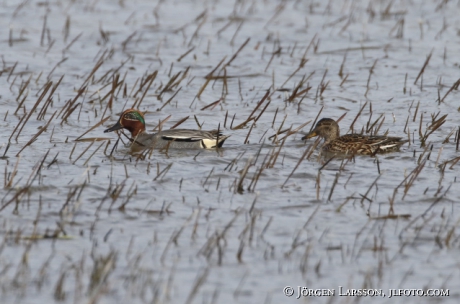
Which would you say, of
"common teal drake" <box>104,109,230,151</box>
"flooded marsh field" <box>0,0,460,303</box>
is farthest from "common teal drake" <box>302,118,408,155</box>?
"common teal drake" <box>104,109,230,151</box>

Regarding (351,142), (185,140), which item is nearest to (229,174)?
(185,140)

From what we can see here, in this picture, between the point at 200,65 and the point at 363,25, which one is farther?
the point at 363,25

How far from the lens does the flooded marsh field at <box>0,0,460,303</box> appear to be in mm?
5410

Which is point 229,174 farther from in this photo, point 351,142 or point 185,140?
point 351,142

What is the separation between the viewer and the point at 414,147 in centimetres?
932

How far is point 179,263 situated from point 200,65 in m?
8.19

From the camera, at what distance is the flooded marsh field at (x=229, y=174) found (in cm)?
541

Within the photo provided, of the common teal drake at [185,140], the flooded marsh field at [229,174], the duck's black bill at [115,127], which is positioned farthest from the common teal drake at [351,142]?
the duck's black bill at [115,127]

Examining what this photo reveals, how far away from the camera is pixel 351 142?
9.08 meters

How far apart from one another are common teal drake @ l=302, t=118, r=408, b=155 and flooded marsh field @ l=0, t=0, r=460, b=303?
0.42 feet

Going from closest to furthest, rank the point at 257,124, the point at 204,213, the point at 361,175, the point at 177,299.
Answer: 1. the point at 177,299
2. the point at 204,213
3. the point at 361,175
4. the point at 257,124

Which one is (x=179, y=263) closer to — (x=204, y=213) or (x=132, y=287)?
(x=132, y=287)

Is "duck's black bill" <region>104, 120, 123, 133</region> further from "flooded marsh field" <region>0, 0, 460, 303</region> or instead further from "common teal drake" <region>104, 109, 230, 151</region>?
"common teal drake" <region>104, 109, 230, 151</region>

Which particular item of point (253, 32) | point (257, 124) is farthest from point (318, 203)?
point (253, 32)
